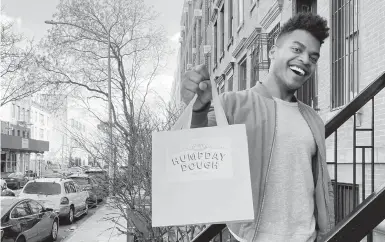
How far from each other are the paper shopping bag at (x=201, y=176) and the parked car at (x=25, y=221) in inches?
314

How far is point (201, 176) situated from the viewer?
1746 millimetres

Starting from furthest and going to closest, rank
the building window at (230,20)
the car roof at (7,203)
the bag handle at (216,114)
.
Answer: the building window at (230,20)
the car roof at (7,203)
the bag handle at (216,114)

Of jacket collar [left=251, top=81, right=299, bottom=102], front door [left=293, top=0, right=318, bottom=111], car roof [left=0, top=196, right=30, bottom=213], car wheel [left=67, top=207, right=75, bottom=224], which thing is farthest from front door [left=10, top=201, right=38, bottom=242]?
jacket collar [left=251, top=81, right=299, bottom=102]

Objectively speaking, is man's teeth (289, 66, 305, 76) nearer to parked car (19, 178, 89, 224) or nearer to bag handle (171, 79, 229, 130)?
bag handle (171, 79, 229, 130)

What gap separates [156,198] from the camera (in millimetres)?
1738

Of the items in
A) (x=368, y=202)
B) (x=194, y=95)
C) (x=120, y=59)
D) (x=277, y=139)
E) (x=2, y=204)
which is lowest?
(x=2, y=204)

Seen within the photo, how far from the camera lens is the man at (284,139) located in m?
1.91

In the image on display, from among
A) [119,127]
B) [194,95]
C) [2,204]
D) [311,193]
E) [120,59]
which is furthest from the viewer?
[120,59]

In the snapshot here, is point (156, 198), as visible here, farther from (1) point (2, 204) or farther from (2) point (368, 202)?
(1) point (2, 204)

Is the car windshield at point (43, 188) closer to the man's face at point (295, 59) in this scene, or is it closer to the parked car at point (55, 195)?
the parked car at point (55, 195)

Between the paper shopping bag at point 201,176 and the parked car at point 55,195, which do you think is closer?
the paper shopping bag at point 201,176

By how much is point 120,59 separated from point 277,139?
23.1 m

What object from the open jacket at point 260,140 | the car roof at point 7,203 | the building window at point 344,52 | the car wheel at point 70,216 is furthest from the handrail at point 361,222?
the car wheel at point 70,216

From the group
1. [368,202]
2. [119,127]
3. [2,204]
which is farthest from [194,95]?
[2,204]
